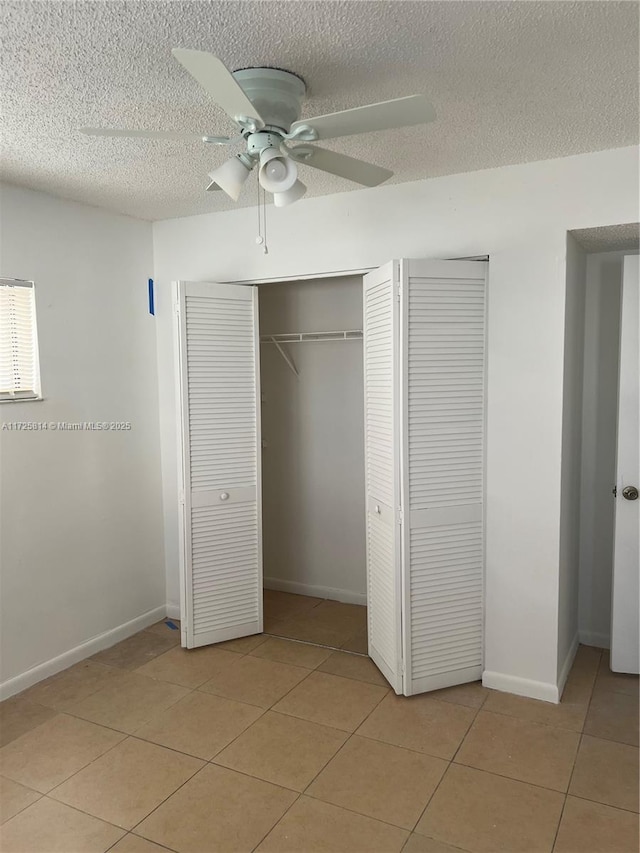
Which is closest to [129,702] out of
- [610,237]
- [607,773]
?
[607,773]

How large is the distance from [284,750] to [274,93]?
A: 8.07 ft

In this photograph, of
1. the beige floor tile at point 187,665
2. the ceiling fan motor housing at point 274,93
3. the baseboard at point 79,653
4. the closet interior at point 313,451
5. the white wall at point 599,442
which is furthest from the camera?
the closet interior at point 313,451

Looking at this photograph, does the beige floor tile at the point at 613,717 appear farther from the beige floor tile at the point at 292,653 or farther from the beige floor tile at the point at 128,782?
the beige floor tile at the point at 128,782

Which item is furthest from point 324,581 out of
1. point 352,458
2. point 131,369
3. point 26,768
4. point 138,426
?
point 26,768

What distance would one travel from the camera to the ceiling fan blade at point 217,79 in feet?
4.72

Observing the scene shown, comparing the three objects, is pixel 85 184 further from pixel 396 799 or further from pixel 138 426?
pixel 396 799

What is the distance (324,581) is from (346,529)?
41 centimetres

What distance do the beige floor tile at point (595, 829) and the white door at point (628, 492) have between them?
1.08m

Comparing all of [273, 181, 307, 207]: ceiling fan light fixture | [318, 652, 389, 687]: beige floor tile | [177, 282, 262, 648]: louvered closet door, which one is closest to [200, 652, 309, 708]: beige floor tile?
[318, 652, 389, 687]: beige floor tile

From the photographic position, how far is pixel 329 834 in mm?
2117

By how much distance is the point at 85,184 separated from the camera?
3.09 meters

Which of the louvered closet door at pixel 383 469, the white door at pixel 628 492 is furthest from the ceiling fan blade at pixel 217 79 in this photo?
the white door at pixel 628 492

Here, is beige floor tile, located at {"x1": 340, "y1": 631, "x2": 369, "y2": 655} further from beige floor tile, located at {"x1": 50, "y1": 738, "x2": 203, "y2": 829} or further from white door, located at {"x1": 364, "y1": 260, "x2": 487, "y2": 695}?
beige floor tile, located at {"x1": 50, "y1": 738, "x2": 203, "y2": 829}

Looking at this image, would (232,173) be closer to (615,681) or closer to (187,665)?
(187,665)
